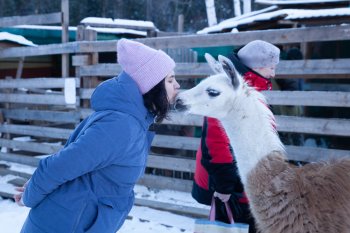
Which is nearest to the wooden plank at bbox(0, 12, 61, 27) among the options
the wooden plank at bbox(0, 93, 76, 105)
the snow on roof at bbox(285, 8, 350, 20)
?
the wooden plank at bbox(0, 93, 76, 105)

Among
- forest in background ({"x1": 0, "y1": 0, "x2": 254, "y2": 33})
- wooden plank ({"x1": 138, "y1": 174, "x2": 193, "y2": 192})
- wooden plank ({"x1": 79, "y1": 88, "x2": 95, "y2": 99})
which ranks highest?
forest in background ({"x1": 0, "y1": 0, "x2": 254, "y2": 33})

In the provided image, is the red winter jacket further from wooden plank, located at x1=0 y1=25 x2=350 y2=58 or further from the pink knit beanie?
wooden plank, located at x1=0 y1=25 x2=350 y2=58

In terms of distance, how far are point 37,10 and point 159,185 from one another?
23183mm

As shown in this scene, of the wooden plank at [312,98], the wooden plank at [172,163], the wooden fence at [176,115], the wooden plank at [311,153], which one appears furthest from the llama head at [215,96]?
the wooden plank at [172,163]

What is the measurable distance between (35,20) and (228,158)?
5.36 m

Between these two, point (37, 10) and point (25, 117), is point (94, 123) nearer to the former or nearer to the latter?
point (25, 117)

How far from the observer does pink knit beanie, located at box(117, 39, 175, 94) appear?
2.05m

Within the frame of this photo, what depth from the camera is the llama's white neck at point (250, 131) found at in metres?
2.71

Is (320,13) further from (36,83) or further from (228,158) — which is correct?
(228,158)

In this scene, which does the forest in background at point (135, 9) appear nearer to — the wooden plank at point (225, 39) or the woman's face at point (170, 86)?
the wooden plank at point (225, 39)

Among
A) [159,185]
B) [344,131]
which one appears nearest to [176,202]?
[159,185]

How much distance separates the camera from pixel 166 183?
5793mm

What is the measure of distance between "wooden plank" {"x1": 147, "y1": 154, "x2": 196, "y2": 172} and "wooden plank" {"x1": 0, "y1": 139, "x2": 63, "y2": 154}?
5.34 ft

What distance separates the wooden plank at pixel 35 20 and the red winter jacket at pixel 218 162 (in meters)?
4.78
